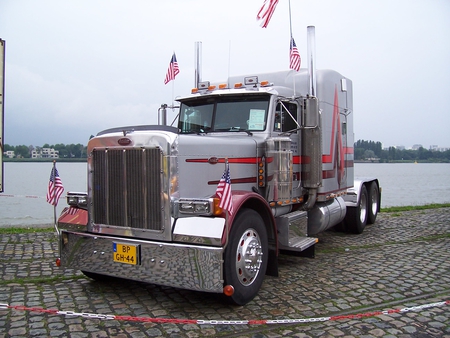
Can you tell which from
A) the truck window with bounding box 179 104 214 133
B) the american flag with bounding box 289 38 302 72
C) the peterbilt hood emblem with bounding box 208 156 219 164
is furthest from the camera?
the american flag with bounding box 289 38 302 72

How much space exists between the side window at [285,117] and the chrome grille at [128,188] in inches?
94.0

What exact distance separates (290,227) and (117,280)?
2.66m

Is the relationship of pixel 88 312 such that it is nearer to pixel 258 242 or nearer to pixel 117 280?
pixel 117 280

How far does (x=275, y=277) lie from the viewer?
6188mm

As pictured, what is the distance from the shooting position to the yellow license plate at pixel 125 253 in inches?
190

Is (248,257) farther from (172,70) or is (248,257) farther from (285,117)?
(172,70)

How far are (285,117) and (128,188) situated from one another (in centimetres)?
290

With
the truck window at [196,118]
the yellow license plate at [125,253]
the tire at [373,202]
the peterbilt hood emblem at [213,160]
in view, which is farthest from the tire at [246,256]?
the tire at [373,202]

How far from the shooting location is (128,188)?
500 cm

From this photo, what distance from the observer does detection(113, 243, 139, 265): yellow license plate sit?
15.8 feet

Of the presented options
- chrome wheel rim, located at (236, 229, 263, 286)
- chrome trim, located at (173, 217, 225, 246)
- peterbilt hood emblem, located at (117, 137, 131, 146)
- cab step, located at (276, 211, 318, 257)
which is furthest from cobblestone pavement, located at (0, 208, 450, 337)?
peterbilt hood emblem, located at (117, 137, 131, 146)

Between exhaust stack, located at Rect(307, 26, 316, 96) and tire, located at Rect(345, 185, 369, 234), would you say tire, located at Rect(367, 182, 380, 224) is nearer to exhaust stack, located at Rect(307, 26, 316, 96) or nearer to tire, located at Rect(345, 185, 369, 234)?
tire, located at Rect(345, 185, 369, 234)

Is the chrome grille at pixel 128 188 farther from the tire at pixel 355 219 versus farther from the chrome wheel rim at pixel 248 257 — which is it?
the tire at pixel 355 219

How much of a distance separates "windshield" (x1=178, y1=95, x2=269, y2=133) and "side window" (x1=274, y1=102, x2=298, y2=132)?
0.26 m
